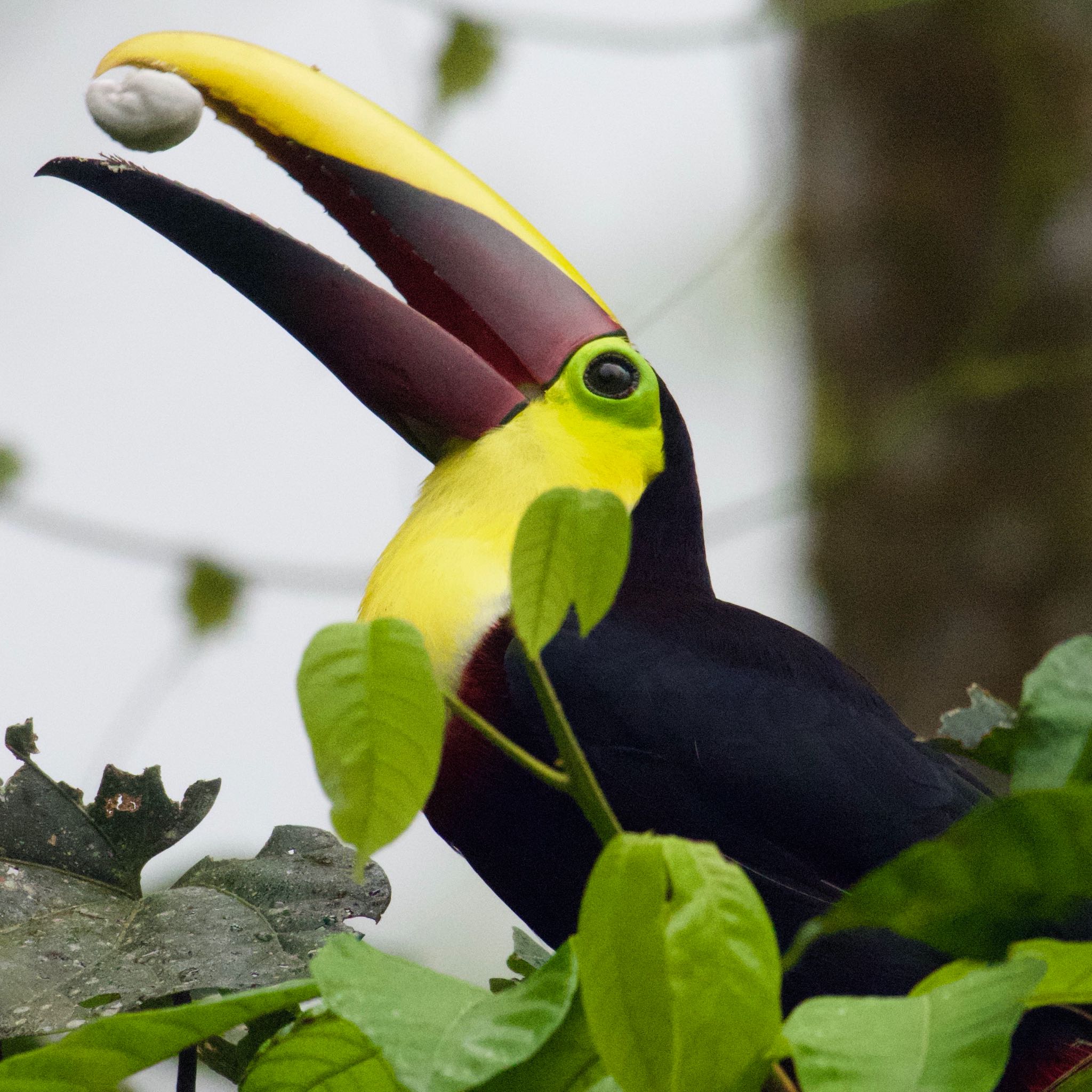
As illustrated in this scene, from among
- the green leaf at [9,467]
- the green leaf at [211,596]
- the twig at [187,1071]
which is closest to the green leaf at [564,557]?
the twig at [187,1071]

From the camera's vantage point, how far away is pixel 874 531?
2.27 m

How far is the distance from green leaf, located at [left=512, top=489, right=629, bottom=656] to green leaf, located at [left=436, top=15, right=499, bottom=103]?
1346 millimetres

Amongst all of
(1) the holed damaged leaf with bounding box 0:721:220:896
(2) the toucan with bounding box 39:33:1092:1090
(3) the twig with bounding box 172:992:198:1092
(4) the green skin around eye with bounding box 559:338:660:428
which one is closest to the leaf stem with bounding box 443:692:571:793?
(3) the twig with bounding box 172:992:198:1092

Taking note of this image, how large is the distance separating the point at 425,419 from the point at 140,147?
0.33 m

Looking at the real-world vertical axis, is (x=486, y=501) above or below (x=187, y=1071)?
above

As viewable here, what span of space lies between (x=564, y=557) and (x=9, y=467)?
1147 mm

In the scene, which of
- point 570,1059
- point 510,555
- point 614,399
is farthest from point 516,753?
point 614,399

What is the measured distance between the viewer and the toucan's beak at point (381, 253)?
1149 millimetres

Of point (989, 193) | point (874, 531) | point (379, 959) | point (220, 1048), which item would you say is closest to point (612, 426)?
point (220, 1048)

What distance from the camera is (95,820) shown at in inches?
30.4

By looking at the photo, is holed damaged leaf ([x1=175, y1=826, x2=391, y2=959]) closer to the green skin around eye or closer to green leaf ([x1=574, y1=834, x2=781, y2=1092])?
green leaf ([x1=574, y1=834, x2=781, y2=1092])

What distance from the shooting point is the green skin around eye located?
1.26 meters

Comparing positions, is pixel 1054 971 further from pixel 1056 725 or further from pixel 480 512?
pixel 480 512

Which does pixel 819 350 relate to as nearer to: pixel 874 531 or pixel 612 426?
pixel 874 531
